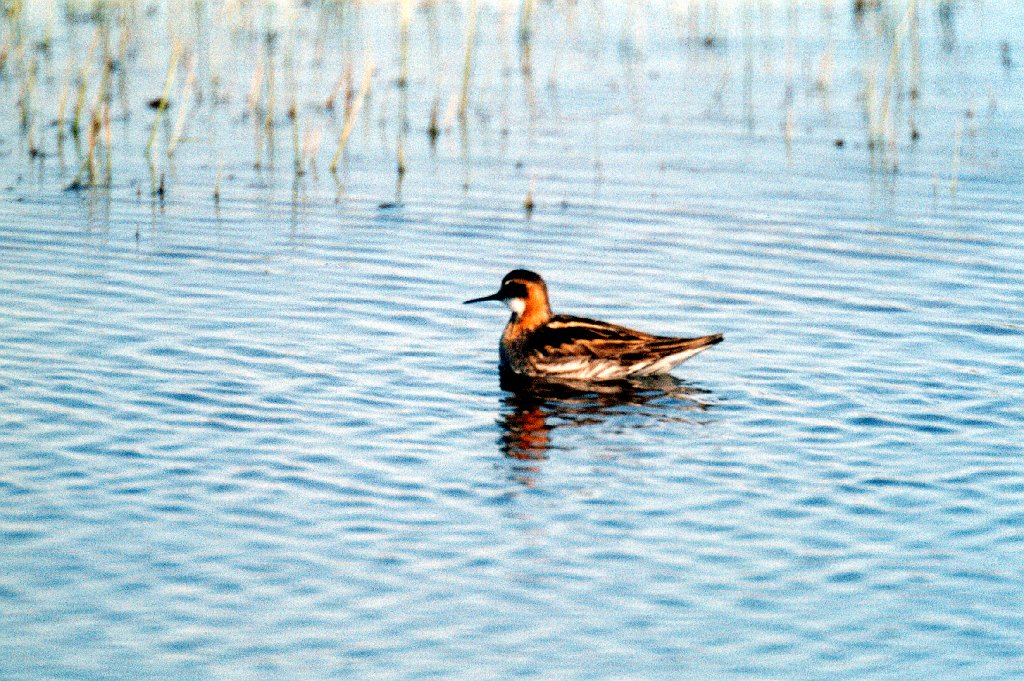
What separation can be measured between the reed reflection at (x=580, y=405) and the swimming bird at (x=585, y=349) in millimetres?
127

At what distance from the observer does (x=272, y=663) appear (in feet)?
27.1

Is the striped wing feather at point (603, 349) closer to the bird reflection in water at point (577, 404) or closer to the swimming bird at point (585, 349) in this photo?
the swimming bird at point (585, 349)

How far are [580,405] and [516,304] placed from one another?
5.81 feet

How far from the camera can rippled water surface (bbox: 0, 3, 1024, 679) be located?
29.0ft

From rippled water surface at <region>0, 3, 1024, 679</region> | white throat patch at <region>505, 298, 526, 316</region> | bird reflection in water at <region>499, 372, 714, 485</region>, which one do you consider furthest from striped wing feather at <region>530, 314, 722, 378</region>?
white throat patch at <region>505, 298, 526, 316</region>

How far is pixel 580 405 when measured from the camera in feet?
45.8

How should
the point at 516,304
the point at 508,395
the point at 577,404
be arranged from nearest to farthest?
the point at 508,395
the point at 577,404
the point at 516,304

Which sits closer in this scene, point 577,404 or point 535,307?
point 577,404

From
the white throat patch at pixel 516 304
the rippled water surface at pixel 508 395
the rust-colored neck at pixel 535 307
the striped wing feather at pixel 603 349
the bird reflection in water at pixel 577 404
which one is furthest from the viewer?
the white throat patch at pixel 516 304

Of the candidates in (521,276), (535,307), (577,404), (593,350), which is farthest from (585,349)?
(521,276)

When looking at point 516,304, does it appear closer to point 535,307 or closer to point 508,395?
point 535,307

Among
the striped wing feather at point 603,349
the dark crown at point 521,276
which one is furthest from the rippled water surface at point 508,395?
the dark crown at point 521,276

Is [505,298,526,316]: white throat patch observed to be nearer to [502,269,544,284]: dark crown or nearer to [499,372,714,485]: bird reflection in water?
[502,269,544,284]: dark crown

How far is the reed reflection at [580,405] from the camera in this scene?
500 inches
